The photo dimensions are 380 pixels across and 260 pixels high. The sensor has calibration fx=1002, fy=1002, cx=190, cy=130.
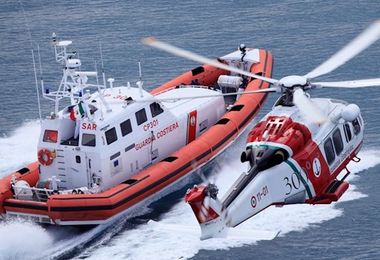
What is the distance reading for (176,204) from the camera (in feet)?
118

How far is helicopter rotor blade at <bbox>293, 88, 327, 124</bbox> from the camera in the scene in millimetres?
28645

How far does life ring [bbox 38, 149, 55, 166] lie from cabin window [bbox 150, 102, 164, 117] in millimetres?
4019

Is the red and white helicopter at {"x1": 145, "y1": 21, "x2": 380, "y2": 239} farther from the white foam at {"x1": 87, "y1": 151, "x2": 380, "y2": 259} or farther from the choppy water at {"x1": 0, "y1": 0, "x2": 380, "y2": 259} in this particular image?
the white foam at {"x1": 87, "y1": 151, "x2": 380, "y2": 259}

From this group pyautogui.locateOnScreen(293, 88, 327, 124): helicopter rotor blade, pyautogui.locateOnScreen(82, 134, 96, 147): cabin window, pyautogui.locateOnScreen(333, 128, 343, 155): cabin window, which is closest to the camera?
pyautogui.locateOnScreen(293, 88, 327, 124): helicopter rotor blade

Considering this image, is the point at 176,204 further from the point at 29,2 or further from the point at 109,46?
the point at 29,2

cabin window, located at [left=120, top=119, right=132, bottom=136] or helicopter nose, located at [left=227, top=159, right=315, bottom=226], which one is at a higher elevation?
cabin window, located at [left=120, top=119, right=132, bottom=136]

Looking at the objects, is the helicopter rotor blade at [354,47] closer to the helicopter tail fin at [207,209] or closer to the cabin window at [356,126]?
the cabin window at [356,126]

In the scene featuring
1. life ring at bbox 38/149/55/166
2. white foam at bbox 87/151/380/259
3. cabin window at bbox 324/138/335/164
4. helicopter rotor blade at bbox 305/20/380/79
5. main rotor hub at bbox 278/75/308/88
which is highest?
helicopter rotor blade at bbox 305/20/380/79

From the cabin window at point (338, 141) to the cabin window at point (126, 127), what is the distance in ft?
24.0

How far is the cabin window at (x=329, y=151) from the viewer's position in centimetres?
3234

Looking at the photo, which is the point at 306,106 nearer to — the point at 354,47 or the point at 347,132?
the point at 354,47

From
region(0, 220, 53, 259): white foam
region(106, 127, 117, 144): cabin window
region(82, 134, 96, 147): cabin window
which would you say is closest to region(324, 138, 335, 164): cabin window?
region(106, 127, 117, 144): cabin window

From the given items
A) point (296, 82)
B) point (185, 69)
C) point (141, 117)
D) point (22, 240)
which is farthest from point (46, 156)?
point (185, 69)

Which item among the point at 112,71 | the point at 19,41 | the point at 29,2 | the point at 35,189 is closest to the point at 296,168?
the point at 35,189
